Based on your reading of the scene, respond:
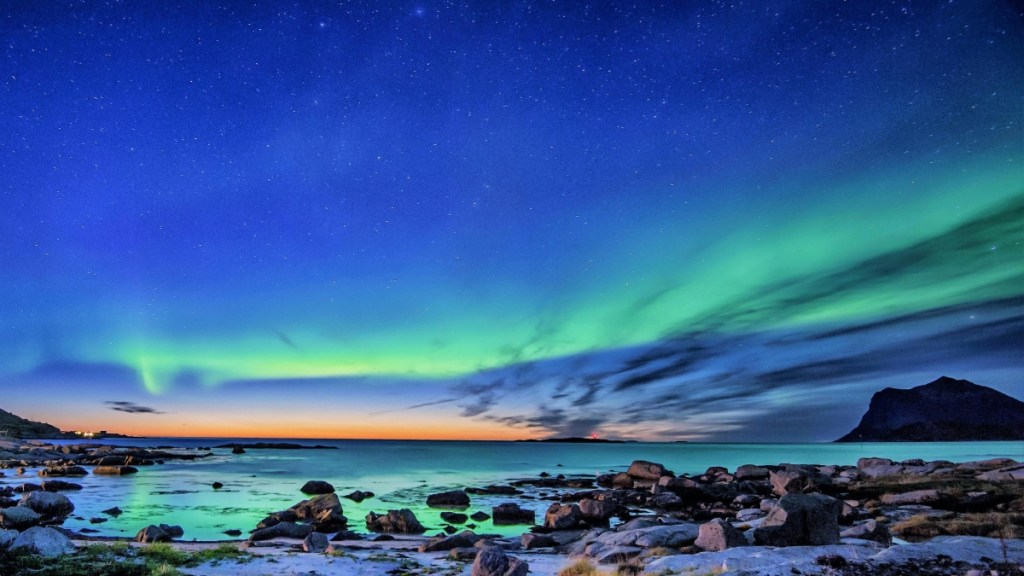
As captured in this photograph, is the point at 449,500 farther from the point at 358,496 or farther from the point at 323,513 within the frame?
the point at 323,513

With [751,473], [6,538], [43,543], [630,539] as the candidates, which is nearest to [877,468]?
[751,473]

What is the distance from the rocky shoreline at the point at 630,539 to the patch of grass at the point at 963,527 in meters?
0.09

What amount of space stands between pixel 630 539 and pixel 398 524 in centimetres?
1538

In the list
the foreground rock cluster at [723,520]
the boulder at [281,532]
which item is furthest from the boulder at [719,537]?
the boulder at [281,532]

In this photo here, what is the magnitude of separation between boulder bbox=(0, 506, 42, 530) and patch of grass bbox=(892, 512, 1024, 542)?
41.7 metres

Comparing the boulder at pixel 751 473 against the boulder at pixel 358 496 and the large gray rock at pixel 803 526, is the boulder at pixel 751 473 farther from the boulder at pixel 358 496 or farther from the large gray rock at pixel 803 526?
the large gray rock at pixel 803 526

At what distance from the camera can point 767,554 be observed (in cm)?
1565

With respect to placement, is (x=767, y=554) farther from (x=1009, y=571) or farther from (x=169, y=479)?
(x=169, y=479)

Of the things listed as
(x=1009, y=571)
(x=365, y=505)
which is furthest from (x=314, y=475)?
(x=1009, y=571)

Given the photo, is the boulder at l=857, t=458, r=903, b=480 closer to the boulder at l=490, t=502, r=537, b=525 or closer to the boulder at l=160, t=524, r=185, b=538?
the boulder at l=490, t=502, r=537, b=525

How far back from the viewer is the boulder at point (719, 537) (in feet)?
59.7

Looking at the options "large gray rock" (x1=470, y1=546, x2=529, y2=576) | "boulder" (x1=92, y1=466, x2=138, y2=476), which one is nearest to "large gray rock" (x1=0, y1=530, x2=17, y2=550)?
"large gray rock" (x1=470, y1=546, x2=529, y2=576)

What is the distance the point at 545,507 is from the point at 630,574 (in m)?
30.5

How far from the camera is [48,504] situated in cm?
3450
